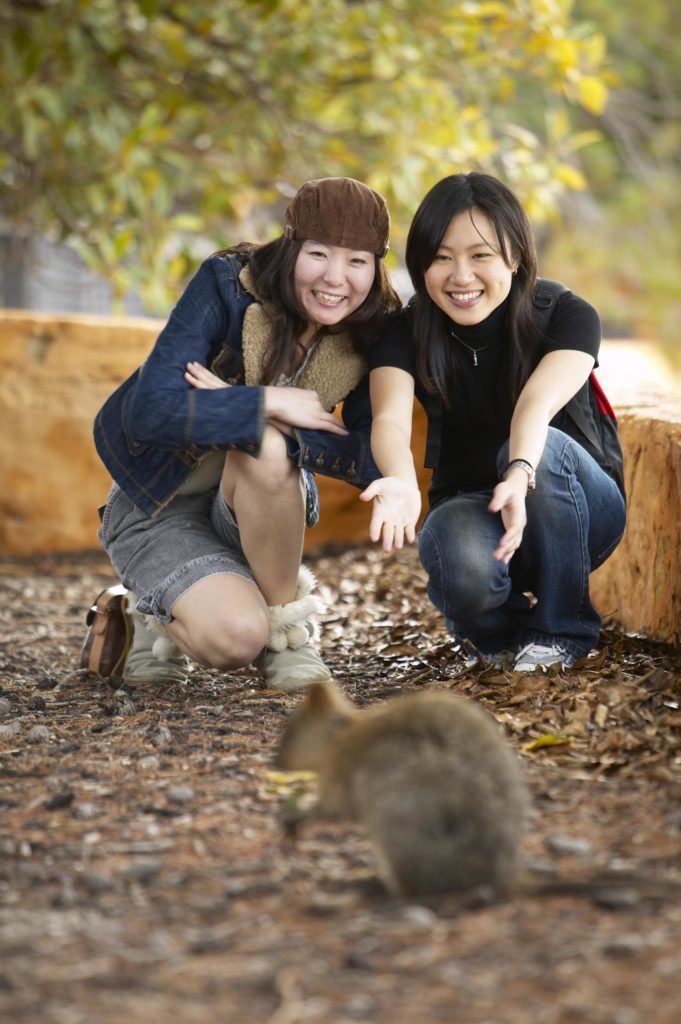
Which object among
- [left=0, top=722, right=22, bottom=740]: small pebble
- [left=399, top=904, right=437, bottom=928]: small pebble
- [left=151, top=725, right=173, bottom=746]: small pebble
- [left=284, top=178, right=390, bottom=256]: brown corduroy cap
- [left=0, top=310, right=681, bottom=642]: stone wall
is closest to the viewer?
[left=399, top=904, right=437, bottom=928]: small pebble

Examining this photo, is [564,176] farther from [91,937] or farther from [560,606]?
[91,937]

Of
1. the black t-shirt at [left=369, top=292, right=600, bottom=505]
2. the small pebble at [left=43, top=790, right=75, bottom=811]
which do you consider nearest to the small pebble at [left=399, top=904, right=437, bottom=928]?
the small pebble at [left=43, top=790, right=75, bottom=811]

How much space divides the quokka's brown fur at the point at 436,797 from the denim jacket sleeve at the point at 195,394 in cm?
120

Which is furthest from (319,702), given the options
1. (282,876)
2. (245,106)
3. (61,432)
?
(245,106)

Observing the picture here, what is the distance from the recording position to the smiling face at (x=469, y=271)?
3039 millimetres

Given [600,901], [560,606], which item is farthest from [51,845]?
[560,606]

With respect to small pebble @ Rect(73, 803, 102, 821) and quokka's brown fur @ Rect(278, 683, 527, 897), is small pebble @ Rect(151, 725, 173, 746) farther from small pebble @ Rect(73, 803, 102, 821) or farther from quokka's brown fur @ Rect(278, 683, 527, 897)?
quokka's brown fur @ Rect(278, 683, 527, 897)

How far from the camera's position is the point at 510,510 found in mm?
2902

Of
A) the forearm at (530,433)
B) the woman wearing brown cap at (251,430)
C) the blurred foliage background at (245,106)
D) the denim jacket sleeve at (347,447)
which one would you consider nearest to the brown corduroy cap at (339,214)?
the woman wearing brown cap at (251,430)

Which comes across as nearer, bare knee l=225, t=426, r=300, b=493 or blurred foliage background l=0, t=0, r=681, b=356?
bare knee l=225, t=426, r=300, b=493

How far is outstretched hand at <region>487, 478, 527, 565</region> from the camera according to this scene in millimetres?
2863

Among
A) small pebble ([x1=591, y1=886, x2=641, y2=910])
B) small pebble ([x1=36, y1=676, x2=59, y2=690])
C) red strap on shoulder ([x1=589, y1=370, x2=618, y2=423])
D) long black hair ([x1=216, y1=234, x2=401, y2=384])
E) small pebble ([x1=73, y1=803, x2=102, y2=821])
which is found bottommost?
small pebble ([x1=36, y1=676, x2=59, y2=690])

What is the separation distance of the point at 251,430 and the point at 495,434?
0.75 meters

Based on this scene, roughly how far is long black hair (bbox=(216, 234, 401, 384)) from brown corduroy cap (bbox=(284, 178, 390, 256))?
0.07 metres
